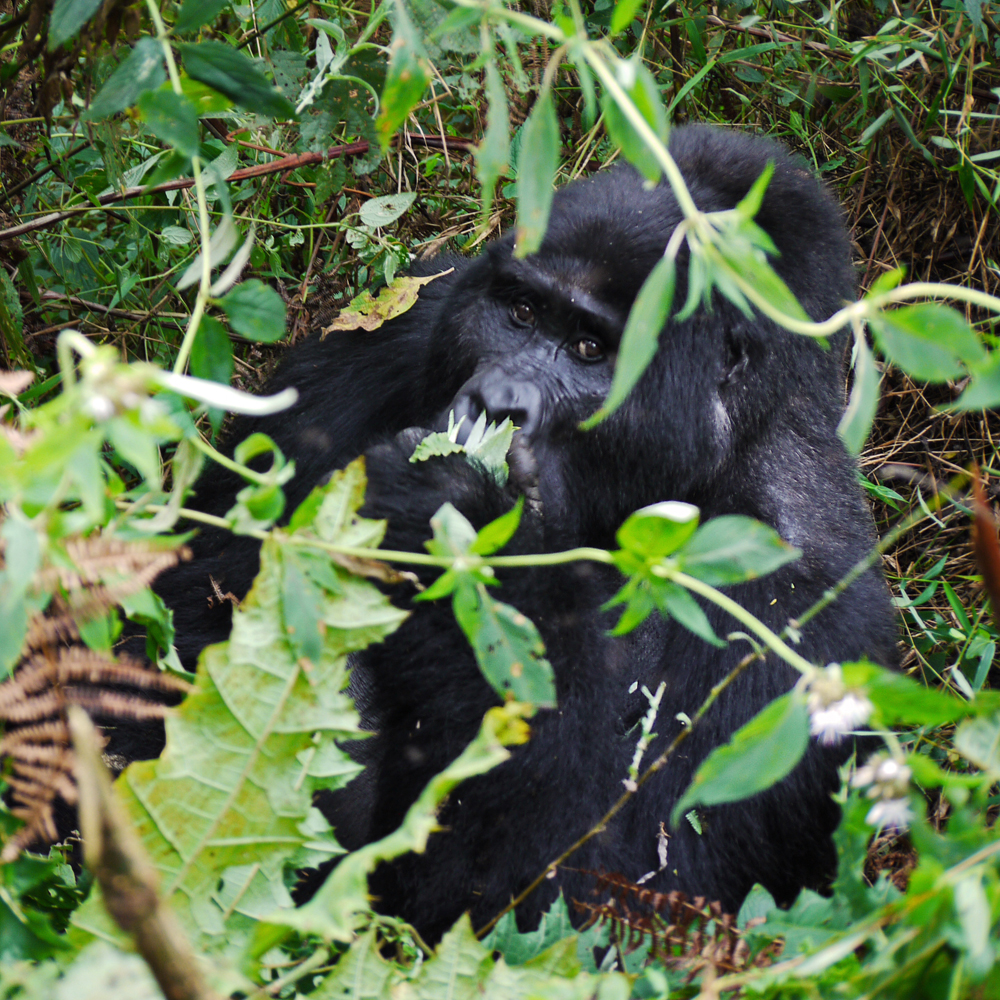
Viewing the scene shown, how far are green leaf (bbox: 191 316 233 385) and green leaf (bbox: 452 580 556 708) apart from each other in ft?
1.68

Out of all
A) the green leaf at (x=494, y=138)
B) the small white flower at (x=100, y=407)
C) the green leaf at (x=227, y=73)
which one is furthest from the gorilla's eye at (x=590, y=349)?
the small white flower at (x=100, y=407)

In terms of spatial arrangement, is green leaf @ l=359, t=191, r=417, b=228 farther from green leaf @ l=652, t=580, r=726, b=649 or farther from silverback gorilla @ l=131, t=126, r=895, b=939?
green leaf @ l=652, t=580, r=726, b=649

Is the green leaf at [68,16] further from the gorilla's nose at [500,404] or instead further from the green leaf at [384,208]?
the green leaf at [384,208]

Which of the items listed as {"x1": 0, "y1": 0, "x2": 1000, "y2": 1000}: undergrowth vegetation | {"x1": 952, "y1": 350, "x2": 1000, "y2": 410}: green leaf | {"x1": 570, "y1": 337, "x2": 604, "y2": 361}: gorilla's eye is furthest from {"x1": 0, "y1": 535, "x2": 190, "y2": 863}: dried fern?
{"x1": 570, "y1": 337, "x2": 604, "y2": 361}: gorilla's eye

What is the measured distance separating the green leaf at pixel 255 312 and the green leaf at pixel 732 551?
0.63 m

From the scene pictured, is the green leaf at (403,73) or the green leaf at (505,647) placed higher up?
the green leaf at (403,73)

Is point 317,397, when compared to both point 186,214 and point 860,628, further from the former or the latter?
point 860,628

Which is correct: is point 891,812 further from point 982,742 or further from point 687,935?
point 687,935

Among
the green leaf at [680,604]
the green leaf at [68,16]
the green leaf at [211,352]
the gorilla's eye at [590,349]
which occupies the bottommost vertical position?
the gorilla's eye at [590,349]

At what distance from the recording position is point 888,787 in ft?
3.26

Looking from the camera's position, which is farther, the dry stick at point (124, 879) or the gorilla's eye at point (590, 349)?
the gorilla's eye at point (590, 349)

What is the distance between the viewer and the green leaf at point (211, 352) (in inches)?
55.2

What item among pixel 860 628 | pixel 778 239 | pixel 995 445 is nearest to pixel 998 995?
pixel 860 628

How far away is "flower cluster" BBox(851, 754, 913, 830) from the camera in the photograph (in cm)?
100
